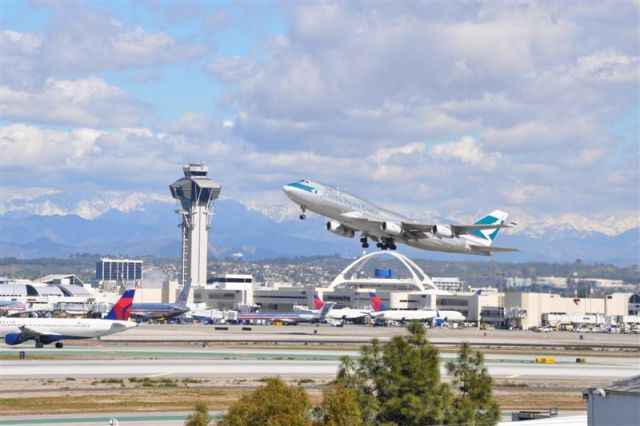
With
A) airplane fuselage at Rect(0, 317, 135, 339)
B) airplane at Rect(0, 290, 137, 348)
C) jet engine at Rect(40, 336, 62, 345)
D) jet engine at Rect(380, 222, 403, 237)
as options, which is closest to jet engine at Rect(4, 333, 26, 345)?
airplane at Rect(0, 290, 137, 348)

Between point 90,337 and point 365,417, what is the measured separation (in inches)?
3382

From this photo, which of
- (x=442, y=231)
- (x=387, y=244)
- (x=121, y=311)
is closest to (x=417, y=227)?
(x=442, y=231)

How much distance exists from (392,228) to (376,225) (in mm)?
1570

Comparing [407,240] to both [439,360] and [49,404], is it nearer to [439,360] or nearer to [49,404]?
[49,404]

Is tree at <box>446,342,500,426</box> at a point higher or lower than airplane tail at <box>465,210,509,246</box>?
lower

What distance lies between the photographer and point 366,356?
47.9 m

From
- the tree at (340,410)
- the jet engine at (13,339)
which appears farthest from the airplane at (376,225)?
the tree at (340,410)

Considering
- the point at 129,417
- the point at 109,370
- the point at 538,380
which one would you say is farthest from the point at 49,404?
the point at 538,380

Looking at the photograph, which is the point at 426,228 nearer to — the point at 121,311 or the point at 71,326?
the point at 71,326

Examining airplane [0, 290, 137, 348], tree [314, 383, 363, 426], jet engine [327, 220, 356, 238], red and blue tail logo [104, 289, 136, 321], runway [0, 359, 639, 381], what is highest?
jet engine [327, 220, 356, 238]

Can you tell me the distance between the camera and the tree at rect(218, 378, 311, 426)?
42.0m

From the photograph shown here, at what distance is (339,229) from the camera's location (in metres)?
108

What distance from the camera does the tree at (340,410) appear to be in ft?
140

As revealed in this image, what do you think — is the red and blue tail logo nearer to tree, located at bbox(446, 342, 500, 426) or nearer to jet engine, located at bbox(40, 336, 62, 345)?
jet engine, located at bbox(40, 336, 62, 345)
